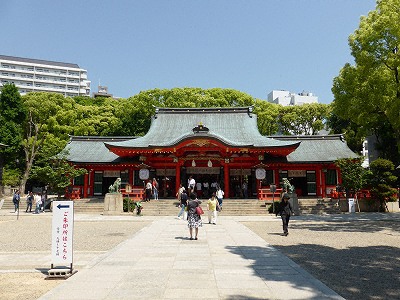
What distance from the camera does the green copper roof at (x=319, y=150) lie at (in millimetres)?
30309

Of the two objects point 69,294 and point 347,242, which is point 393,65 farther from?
point 69,294

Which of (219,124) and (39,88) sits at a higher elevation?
(39,88)

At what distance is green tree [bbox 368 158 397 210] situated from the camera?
23.6 m

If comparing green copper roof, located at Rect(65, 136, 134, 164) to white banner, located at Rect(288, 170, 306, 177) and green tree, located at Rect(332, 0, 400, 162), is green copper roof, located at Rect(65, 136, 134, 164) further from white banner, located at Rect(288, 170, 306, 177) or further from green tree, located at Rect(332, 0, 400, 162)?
green tree, located at Rect(332, 0, 400, 162)

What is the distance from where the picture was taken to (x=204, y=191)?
98.8 feet

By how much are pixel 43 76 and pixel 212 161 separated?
87.4 metres

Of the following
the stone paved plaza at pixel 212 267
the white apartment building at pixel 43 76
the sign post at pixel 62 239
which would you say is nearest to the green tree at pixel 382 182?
the stone paved plaza at pixel 212 267

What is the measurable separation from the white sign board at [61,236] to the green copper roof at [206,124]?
21.6m

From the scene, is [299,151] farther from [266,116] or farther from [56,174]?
[56,174]

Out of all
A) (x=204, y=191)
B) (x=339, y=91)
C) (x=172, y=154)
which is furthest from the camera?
(x=204, y=191)

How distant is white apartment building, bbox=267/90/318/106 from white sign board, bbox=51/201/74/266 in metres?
77.6

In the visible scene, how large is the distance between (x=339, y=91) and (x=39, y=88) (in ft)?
316

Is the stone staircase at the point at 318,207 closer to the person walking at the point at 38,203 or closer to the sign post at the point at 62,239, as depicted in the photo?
the sign post at the point at 62,239

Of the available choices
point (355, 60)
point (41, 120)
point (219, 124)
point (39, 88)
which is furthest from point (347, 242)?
point (39, 88)
